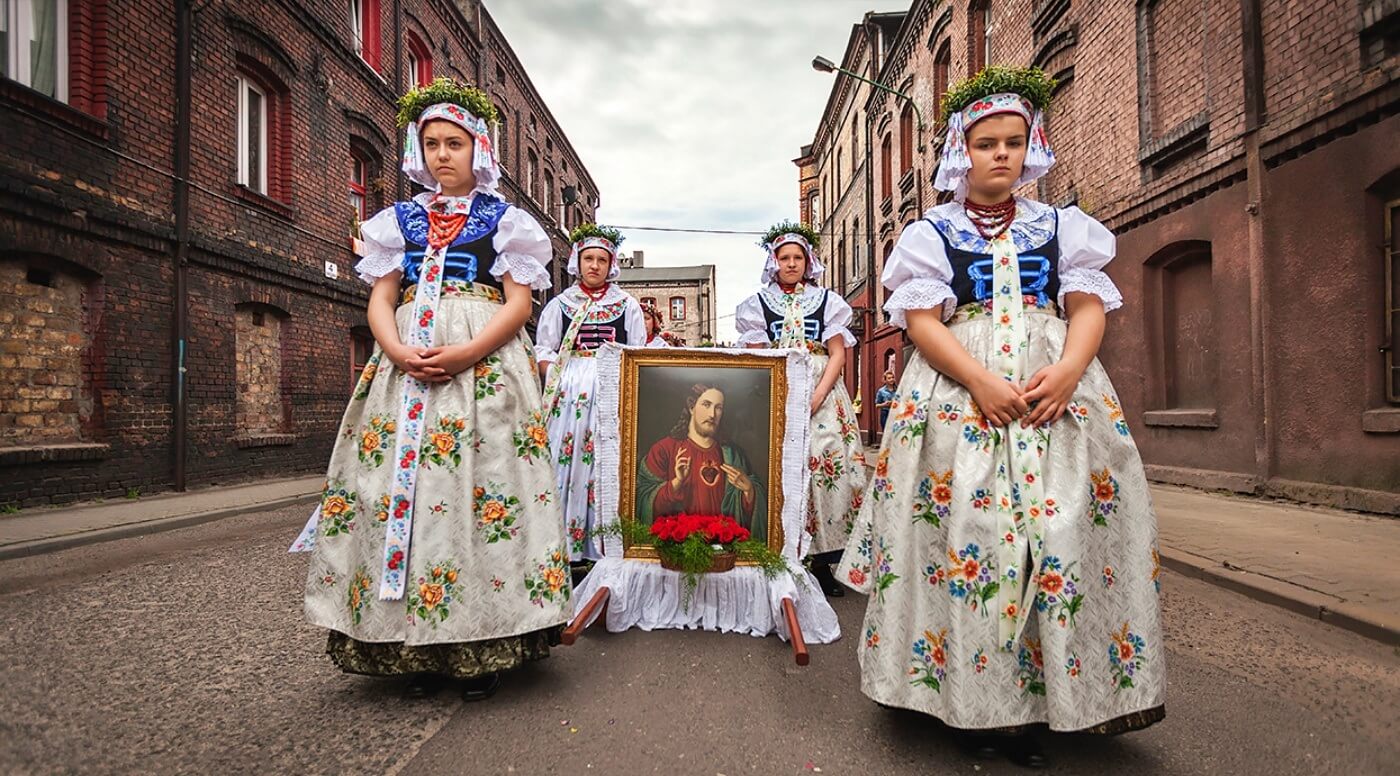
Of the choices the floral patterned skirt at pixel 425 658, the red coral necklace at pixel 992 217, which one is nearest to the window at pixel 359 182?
the floral patterned skirt at pixel 425 658

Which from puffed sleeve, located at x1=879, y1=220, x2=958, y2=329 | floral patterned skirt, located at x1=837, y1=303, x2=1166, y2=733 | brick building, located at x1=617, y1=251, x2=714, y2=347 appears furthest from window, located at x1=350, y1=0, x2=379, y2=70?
brick building, located at x1=617, y1=251, x2=714, y2=347

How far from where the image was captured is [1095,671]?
2227mm

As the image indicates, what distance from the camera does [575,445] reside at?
4.96m

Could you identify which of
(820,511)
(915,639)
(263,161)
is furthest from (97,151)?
(915,639)

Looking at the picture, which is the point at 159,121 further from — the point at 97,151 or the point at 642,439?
the point at 642,439

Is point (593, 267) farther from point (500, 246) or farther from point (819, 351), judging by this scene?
point (500, 246)

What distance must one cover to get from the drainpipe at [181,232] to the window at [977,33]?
13.4m

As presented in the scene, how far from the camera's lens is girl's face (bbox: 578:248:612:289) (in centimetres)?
534

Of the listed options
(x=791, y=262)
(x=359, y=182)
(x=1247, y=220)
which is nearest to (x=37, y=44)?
(x=359, y=182)

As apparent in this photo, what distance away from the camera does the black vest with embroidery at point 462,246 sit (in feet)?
9.94

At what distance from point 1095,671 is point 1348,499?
21.1 feet

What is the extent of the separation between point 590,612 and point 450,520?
1.04 meters

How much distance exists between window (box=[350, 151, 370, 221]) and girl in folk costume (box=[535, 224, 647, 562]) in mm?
11091

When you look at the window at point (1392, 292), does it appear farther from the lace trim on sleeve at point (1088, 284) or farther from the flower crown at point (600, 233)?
the flower crown at point (600, 233)
